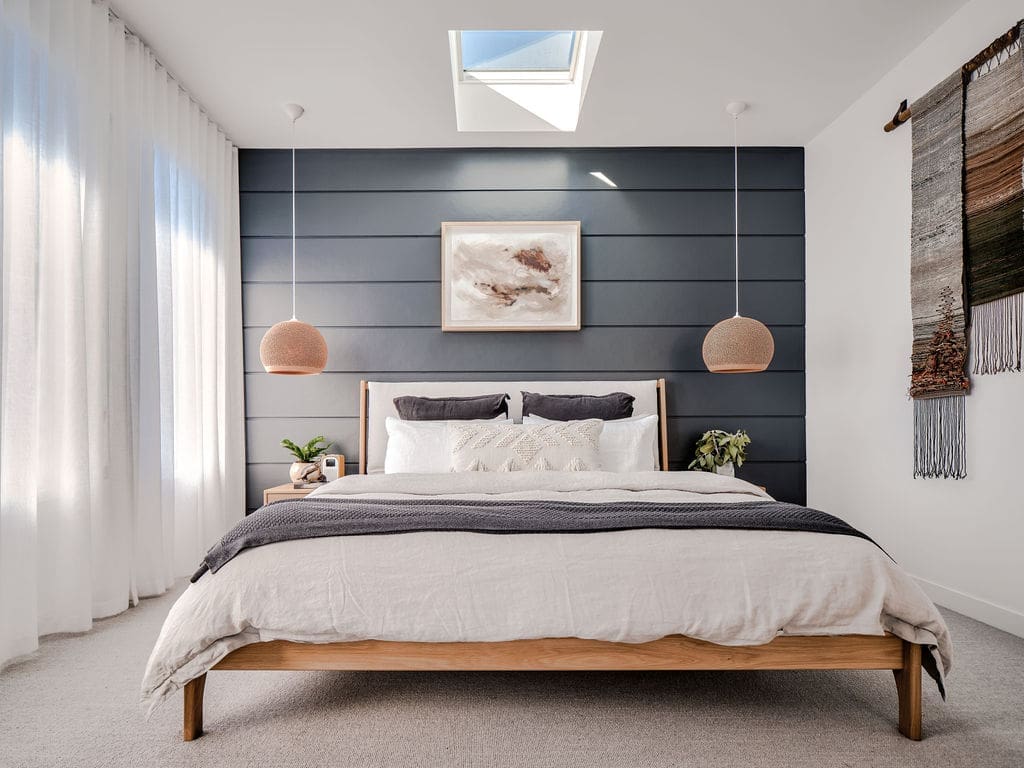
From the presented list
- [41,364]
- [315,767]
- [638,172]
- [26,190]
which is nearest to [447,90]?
[638,172]

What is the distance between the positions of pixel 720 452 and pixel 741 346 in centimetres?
69

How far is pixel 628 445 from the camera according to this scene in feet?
11.6

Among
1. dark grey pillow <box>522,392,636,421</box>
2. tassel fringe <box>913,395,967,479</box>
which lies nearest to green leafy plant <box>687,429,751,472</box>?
dark grey pillow <box>522,392,636,421</box>

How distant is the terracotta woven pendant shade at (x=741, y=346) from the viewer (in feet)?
12.1

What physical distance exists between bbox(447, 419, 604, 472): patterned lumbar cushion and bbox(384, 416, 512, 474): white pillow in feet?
0.32

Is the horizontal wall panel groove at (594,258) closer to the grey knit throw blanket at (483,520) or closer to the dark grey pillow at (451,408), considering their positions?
the dark grey pillow at (451,408)

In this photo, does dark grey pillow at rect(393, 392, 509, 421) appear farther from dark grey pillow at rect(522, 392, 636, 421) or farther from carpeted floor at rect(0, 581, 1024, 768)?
carpeted floor at rect(0, 581, 1024, 768)

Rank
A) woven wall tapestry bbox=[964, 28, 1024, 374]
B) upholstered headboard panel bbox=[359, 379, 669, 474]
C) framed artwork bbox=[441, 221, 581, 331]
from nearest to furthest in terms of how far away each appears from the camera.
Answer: woven wall tapestry bbox=[964, 28, 1024, 374]
upholstered headboard panel bbox=[359, 379, 669, 474]
framed artwork bbox=[441, 221, 581, 331]

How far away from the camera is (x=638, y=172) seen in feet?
14.0

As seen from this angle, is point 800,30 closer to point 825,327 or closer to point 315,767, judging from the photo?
point 825,327

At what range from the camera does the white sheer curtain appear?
7.70 ft

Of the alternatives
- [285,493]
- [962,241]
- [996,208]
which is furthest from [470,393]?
[996,208]

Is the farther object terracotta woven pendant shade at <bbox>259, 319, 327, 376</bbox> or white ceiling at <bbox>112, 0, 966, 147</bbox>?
terracotta woven pendant shade at <bbox>259, 319, 327, 376</bbox>

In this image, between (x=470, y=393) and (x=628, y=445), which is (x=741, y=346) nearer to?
(x=628, y=445)
